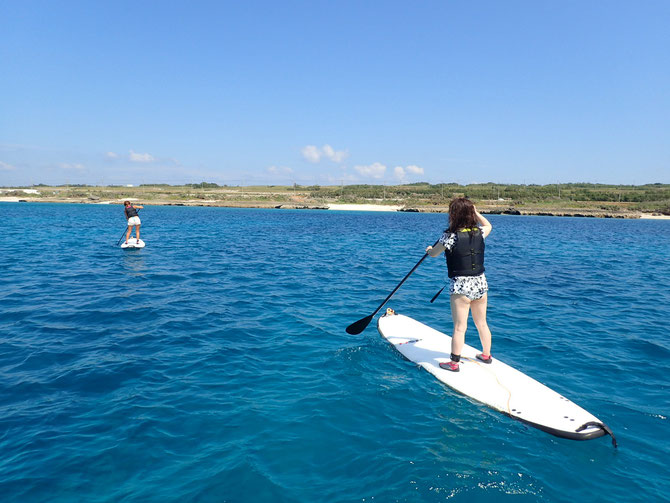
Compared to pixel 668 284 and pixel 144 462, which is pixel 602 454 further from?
pixel 668 284

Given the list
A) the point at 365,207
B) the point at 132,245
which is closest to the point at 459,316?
the point at 132,245

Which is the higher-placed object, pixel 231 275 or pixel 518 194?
pixel 518 194

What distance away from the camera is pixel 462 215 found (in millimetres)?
6363

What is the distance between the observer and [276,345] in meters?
8.55

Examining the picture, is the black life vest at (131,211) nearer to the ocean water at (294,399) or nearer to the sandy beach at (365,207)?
the ocean water at (294,399)

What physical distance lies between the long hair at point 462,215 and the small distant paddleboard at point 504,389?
8.66 feet

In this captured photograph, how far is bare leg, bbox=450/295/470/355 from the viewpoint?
21.6 ft

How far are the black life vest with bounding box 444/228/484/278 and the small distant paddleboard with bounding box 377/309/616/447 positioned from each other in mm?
1881

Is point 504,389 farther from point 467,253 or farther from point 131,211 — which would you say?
point 131,211

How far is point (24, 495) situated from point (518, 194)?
126349 millimetres

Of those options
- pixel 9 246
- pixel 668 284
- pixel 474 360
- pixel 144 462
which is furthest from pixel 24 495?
pixel 9 246

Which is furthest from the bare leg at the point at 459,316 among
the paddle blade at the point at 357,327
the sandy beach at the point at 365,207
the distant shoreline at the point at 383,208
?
the sandy beach at the point at 365,207

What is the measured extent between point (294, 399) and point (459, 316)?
310 cm

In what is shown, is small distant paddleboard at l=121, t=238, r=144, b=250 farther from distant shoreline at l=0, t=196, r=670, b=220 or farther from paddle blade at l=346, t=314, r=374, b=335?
distant shoreline at l=0, t=196, r=670, b=220
